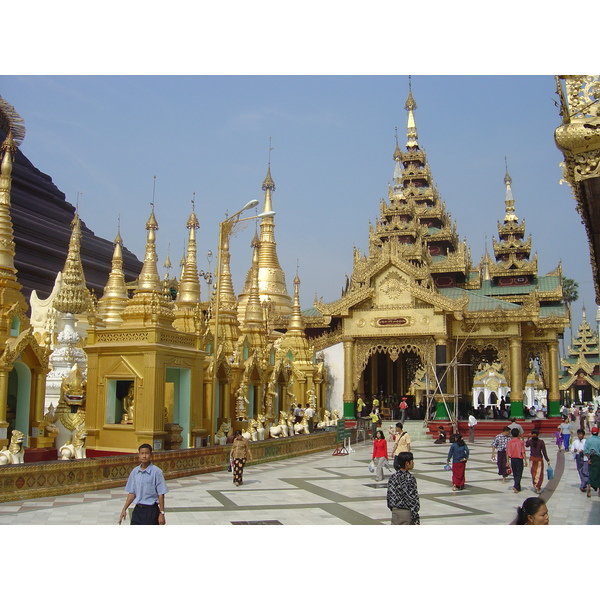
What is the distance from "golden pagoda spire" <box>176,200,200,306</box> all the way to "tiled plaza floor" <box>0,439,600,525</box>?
7.29 metres

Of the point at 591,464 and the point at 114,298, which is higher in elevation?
the point at 114,298

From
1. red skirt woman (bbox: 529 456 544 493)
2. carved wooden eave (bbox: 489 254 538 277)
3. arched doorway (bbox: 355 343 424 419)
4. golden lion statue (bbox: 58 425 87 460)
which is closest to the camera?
red skirt woman (bbox: 529 456 544 493)

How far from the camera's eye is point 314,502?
36.5 ft

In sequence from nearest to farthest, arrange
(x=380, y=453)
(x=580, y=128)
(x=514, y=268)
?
1. (x=580, y=128)
2. (x=380, y=453)
3. (x=514, y=268)

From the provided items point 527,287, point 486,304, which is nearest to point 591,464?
point 486,304

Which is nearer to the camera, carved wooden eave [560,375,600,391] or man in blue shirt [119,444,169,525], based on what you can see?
man in blue shirt [119,444,169,525]

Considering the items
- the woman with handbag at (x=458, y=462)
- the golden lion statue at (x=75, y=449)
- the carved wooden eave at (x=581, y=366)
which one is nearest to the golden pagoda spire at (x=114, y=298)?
the golden lion statue at (x=75, y=449)

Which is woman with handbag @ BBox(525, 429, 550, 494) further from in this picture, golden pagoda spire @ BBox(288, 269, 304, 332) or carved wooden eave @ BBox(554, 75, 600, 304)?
golden pagoda spire @ BBox(288, 269, 304, 332)

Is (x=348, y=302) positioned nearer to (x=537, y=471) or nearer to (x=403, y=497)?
(x=537, y=471)

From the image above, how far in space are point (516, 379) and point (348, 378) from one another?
23.2ft

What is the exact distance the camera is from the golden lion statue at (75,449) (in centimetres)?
1281

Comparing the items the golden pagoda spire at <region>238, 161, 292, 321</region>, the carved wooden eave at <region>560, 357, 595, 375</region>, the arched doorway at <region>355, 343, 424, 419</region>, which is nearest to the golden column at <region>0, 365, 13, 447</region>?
the arched doorway at <region>355, 343, 424, 419</region>

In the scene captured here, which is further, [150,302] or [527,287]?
[527,287]

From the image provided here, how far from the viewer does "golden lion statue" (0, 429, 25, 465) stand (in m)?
11.3
